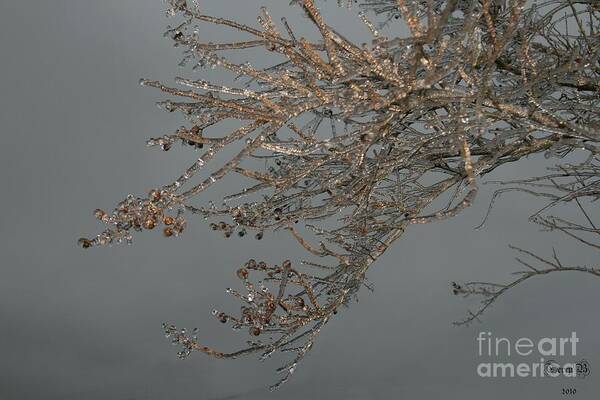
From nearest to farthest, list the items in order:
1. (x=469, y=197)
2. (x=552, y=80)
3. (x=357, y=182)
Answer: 1. (x=469, y=197)
2. (x=552, y=80)
3. (x=357, y=182)

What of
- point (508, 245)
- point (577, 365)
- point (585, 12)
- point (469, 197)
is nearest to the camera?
point (469, 197)

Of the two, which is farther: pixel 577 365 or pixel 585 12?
pixel 577 365

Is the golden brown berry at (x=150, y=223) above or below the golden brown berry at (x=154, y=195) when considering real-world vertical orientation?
below

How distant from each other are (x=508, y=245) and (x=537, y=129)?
3.83 metres

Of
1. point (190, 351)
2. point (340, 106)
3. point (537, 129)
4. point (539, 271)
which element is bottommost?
point (190, 351)

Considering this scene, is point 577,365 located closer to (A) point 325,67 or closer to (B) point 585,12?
(B) point 585,12

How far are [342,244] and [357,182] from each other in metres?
1.36

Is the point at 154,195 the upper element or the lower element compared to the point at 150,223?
upper

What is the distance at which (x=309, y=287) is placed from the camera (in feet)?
17.9

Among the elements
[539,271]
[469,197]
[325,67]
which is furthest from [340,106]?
[539,271]

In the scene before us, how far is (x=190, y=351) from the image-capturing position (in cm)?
530

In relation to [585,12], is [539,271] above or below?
below

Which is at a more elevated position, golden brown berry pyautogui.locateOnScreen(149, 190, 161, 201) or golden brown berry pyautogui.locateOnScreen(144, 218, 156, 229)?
golden brown berry pyautogui.locateOnScreen(149, 190, 161, 201)

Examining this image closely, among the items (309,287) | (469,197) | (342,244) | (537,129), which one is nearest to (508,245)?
(342,244)
